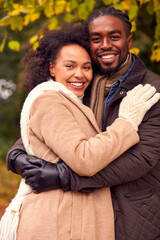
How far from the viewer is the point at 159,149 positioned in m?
2.67

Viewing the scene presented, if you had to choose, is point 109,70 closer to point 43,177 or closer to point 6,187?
point 43,177

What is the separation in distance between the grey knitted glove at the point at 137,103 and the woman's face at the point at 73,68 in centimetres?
47

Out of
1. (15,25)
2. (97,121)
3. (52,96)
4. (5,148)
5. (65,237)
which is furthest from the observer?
(5,148)

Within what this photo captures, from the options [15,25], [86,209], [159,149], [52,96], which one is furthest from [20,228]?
[15,25]

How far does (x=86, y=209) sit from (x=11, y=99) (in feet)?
31.7

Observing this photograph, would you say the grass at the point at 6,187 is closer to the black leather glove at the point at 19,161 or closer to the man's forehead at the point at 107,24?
the black leather glove at the point at 19,161

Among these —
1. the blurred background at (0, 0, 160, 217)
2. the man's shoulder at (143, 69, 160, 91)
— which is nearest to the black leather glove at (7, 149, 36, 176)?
the man's shoulder at (143, 69, 160, 91)

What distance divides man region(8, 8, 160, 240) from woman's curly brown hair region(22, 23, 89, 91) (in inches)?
5.6

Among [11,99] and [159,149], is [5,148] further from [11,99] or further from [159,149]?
[159,149]

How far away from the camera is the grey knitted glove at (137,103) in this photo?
262 cm

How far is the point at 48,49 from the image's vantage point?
10.4ft

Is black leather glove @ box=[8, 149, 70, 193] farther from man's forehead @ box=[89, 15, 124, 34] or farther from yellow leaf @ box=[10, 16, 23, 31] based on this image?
yellow leaf @ box=[10, 16, 23, 31]

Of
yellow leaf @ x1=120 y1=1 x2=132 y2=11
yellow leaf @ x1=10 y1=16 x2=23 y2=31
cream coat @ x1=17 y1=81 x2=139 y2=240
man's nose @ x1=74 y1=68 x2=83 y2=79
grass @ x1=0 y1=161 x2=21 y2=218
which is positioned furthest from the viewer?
grass @ x1=0 y1=161 x2=21 y2=218

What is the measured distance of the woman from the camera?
2.48 meters
